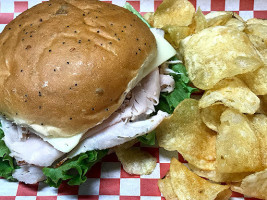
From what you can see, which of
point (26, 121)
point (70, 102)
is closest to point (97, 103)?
point (70, 102)

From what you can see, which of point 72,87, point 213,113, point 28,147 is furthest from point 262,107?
point 28,147

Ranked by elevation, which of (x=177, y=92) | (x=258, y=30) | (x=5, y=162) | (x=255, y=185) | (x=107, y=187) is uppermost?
(x=258, y=30)

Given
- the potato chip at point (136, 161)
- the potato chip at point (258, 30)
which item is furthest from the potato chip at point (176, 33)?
the potato chip at point (136, 161)

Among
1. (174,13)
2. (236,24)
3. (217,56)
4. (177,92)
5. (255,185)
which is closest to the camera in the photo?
(255,185)

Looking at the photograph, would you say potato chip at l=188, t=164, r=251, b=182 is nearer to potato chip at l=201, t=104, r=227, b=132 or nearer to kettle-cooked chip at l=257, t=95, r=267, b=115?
potato chip at l=201, t=104, r=227, b=132

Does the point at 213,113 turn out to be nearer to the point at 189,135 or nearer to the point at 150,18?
the point at 189,135

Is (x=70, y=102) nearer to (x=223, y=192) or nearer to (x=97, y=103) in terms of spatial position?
(x=97, y=103)

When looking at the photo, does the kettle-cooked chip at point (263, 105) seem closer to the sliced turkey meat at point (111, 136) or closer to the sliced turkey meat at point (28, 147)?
the sliced turkey meat at point (111, 136)
